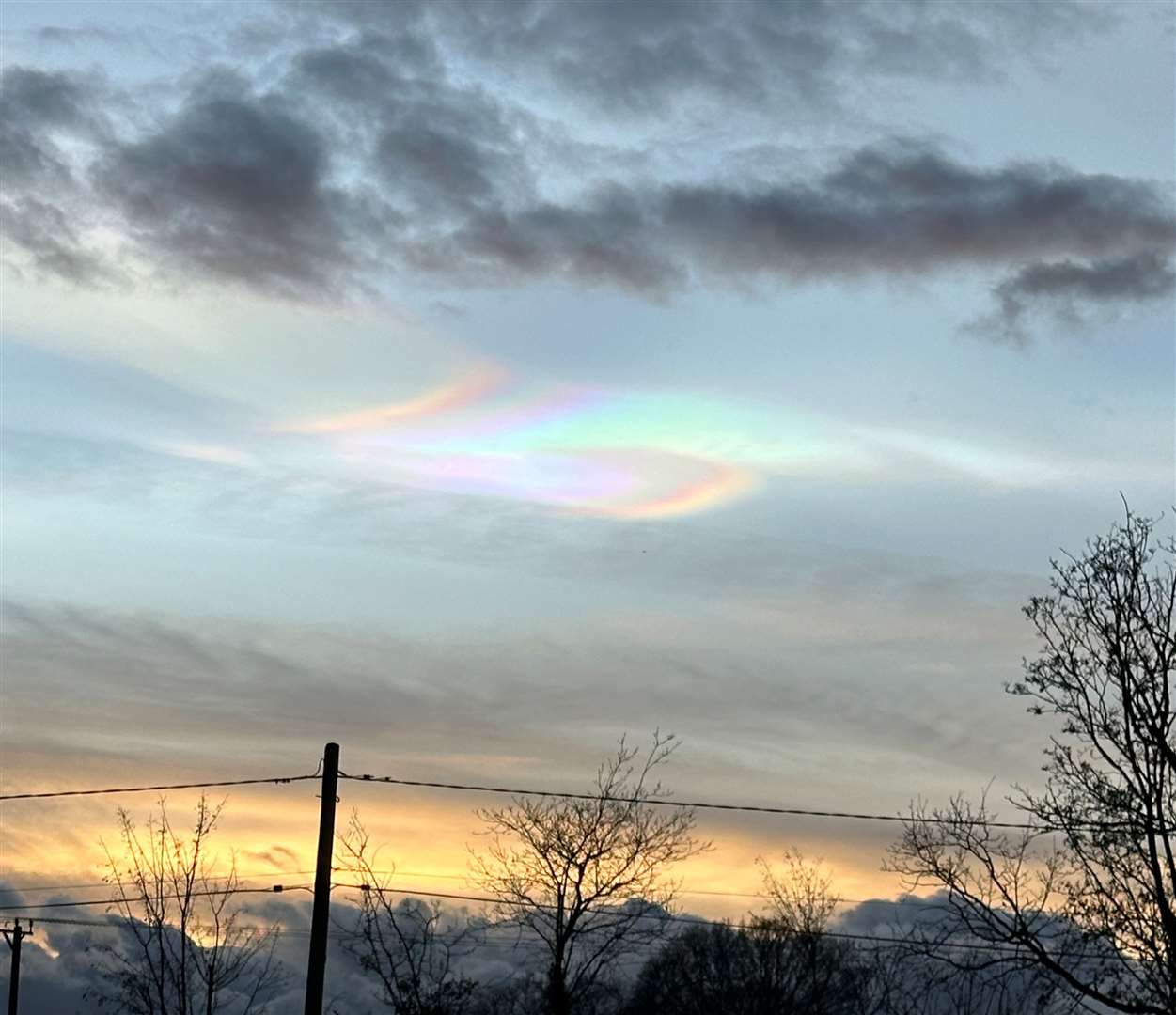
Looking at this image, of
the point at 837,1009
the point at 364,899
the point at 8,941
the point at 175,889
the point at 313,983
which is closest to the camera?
the point at 313,983

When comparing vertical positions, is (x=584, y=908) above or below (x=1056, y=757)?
below

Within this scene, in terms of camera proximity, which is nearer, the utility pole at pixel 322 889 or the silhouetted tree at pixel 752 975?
the utility pole at pixel 322 889

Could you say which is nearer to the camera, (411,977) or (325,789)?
(325,789)

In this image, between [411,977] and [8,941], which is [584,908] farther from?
[8,941]

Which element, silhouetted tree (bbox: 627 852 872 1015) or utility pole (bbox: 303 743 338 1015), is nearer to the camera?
utility pole (bbox: 303 743 338 1015)

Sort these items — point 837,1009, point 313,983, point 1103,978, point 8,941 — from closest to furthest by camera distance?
point 313,983 → point 1103,978 → point 8,941 → point 837,1009

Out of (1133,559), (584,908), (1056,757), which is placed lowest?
(584,908)

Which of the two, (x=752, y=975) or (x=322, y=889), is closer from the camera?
(x=322, y=889)

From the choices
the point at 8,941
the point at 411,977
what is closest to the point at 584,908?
the point at 411,977
